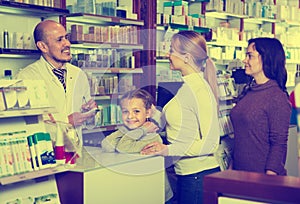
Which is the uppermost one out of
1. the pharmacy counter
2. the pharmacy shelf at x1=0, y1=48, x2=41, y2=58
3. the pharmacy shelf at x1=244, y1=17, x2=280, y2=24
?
the pharmacy shelf at x1=244, y1=17, x2=280, y2=24

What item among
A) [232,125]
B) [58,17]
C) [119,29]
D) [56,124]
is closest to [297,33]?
[119,29]

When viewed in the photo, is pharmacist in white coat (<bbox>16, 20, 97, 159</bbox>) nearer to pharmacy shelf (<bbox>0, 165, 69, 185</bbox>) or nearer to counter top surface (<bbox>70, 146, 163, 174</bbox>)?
counter top surface (<bbox>70, 146, 163, 174</bbox>)

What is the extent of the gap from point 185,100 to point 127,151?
1.86 feet

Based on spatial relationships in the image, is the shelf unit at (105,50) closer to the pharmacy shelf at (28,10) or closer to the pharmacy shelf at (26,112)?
the pharmacy shelf at (28,10)

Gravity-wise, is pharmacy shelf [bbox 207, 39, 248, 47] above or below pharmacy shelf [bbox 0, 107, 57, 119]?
above

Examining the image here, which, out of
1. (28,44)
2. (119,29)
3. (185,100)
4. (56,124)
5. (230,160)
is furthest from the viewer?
(119,29)

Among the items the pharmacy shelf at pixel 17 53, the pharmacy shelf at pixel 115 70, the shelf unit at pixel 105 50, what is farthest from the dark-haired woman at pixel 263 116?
the pharmacy shelf at pixel 115 70

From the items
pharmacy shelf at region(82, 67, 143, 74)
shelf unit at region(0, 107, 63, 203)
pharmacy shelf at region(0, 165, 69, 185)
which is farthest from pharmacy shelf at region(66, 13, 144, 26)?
pharmacy shelf at region(0, 165, 69, 185)

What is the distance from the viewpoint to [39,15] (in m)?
5.01

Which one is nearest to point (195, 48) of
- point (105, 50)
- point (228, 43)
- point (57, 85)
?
point (57, 85)

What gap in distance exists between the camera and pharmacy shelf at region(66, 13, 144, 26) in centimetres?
527

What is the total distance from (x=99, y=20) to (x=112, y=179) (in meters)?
3.04

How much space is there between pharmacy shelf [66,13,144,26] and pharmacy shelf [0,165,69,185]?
8.73ft

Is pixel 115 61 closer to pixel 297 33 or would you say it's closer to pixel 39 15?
pixel 39 15
